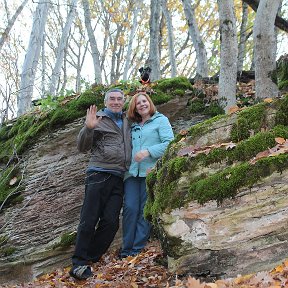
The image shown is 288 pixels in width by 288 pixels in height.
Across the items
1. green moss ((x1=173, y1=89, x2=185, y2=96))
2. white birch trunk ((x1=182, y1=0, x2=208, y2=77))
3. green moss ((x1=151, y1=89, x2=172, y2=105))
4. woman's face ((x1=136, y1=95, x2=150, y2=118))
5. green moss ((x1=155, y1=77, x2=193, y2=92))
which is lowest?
woman's face ((x1=136, y1=95, x2=150, y2=118))

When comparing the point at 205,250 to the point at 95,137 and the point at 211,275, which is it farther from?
the point at 95,137

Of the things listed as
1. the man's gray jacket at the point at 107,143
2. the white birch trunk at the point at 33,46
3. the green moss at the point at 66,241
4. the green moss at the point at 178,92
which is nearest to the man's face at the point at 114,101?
the man's gray jacket at the point at 107,143

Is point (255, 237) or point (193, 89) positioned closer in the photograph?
point (255, 237)

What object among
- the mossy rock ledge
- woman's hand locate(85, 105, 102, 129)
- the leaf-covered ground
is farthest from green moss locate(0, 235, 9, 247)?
the mossy rock ledge

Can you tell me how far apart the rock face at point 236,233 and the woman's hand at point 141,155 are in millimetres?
1374

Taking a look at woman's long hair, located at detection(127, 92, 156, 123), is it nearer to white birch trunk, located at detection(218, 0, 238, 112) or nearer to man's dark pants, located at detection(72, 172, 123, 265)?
man's dark pants, located at detection(72, 172, 123, 265)

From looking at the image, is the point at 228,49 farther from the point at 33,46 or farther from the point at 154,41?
the point at 33,46

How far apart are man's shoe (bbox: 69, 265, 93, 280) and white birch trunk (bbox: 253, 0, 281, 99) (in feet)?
11.1

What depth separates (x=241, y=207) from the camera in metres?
3.58

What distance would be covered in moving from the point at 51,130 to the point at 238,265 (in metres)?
5.22

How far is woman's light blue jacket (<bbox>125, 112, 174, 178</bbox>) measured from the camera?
5.18 meters

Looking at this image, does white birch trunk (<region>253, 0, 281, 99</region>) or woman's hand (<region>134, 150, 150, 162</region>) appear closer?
woman's hand (<region>134, 150, 150, 162</region>)

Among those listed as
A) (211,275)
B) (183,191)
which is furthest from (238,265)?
(183,191)

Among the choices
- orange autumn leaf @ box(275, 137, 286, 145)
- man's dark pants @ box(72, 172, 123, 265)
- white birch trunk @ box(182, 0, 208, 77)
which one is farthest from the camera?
white birch trunk @ box(182, 0, 208, 77)
